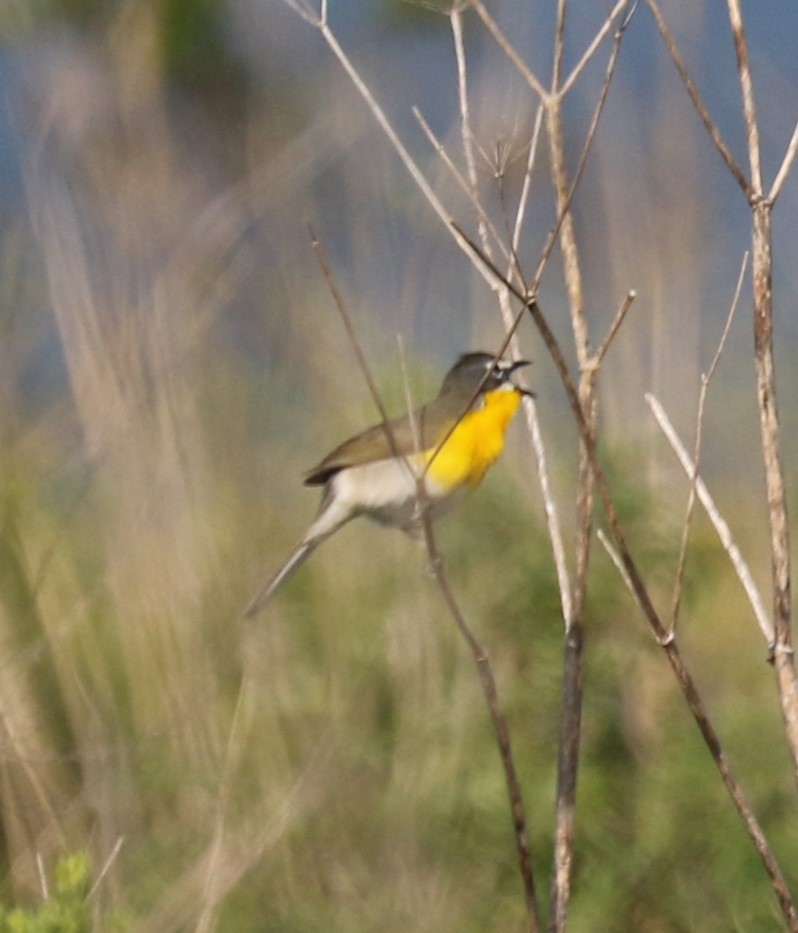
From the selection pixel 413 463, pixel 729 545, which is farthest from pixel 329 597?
pixel 729 545

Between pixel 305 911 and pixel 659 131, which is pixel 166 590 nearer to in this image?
pixel 305 911

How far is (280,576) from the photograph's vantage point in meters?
2.97

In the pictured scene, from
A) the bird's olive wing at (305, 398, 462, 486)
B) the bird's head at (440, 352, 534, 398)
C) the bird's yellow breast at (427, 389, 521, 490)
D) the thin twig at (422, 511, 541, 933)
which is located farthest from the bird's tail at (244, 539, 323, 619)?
the thin twig at (422, 511, 541, 933)

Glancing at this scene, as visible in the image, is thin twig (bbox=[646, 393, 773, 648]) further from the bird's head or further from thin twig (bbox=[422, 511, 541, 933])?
the bird's head

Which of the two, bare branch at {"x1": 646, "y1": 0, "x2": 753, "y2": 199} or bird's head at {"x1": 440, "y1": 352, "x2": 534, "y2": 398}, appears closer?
bare branch at {"x1": 646, "y1": 0, "x2": 753, "y2": 199}

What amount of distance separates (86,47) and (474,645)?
11.0 feet

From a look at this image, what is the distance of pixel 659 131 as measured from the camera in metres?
4.18

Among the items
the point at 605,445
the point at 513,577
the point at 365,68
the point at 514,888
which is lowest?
the point at 514,888

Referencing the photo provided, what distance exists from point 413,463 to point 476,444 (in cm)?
19

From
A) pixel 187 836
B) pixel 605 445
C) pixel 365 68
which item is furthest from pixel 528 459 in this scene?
pixel 365 68

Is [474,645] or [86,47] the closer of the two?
[474,645]

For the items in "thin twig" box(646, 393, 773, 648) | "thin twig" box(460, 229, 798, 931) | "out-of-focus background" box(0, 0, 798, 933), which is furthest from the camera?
"out-of-focus background" box(0, 0, 798, 933)

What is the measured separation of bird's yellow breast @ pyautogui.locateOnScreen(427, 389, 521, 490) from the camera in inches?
116

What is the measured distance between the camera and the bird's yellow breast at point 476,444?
9.70 feet
